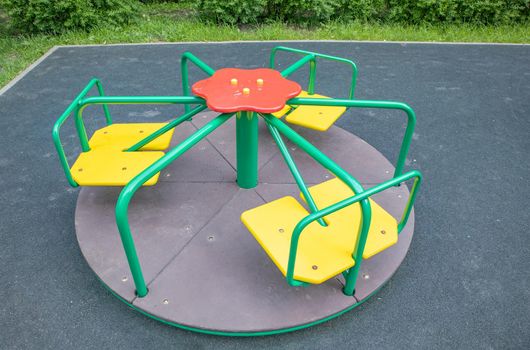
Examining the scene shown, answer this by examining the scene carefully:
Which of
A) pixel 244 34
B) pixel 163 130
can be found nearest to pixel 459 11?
pixel 244 34

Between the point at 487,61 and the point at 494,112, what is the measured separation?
1.53 meters

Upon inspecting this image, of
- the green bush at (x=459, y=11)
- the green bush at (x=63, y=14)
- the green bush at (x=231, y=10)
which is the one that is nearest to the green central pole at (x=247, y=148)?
the green bush at (x=231, y=10)

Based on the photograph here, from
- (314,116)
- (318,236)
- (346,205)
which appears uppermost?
(346,205)

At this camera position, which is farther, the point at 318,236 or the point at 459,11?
the point at 459,11

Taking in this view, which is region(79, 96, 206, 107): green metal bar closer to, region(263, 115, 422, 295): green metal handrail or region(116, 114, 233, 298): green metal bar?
region(116, 114, 233, 298): green metal bar

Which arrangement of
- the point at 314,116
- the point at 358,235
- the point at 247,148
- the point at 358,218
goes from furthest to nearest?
the point at 314,116 → the point at 247,148 → the point at 358,218 → the point at 358,235

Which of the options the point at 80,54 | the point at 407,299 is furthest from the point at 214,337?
the point at 80,54

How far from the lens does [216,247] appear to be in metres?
2.57

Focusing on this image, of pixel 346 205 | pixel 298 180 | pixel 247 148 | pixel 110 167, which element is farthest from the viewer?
pixel 247 148

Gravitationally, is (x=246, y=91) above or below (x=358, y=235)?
above

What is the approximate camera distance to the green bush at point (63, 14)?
5871 millimetres

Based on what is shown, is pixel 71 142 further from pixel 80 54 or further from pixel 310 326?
pixel 310 326

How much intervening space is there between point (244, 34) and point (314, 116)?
3.37m

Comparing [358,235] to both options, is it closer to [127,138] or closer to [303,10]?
[127,138]
